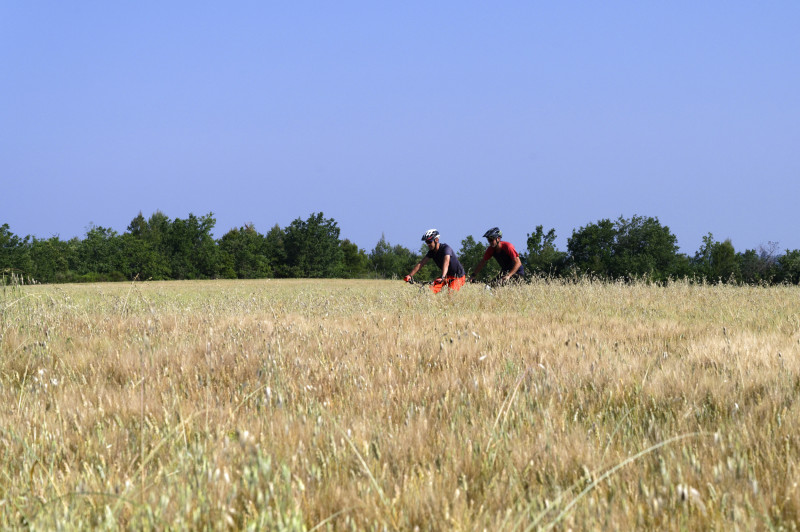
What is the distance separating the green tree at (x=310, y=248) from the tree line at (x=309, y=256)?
0.51 feet

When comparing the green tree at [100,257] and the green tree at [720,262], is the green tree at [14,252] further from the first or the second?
the green tree at [720,262]

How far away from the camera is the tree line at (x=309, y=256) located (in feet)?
200

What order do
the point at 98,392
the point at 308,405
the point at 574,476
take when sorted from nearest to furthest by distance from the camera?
the point at 574,476 → the point at 308,405 → the point at 98,392

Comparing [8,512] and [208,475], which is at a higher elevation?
[208,475]

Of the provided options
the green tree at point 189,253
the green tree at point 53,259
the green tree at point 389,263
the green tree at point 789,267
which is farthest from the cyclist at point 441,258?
the green tree at point 389,263

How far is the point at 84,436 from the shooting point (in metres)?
2.86

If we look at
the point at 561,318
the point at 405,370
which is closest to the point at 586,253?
the point at 561,318

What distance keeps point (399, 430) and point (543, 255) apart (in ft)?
213

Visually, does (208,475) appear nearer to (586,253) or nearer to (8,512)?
(8,512)

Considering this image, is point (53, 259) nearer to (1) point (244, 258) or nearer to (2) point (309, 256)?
(1) point (244, 258)

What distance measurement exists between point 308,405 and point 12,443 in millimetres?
1455

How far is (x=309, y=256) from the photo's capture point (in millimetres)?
85062

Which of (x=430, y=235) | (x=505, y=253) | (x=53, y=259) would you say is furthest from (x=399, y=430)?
(x=53, y=259)

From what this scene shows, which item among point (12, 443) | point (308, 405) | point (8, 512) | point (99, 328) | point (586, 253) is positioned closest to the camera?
point (8, 512)
